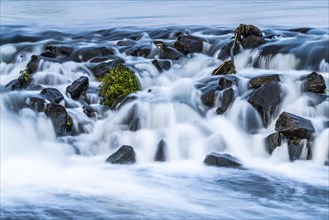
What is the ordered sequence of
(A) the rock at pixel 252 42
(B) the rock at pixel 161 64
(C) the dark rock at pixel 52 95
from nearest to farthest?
(C) the dark rock at pixel 52 95, (B) the rock at pixel 161 64, (A) the rock at pixel 252 42

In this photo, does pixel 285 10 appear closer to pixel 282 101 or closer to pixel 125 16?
pixel 125 16

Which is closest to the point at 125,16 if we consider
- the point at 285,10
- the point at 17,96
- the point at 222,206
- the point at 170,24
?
the point at 170,24

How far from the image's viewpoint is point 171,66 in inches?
519

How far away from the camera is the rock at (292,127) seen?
30.7 ft

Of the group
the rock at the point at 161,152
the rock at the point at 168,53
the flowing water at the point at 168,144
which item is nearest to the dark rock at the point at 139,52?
the flowing water at the point at 168,144

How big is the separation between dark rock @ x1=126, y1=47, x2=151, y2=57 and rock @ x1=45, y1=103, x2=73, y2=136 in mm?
3937

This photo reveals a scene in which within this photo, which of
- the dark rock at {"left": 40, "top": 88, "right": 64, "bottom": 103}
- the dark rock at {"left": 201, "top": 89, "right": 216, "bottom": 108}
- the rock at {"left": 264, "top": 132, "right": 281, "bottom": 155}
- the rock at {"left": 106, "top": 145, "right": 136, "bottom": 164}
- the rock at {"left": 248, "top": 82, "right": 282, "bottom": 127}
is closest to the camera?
the rock at {"left": 106, "top": 145, "right": 136, "bottom": 164}

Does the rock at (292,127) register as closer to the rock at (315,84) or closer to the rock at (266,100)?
the rock at (266,100)

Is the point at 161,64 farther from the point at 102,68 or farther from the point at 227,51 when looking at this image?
the point at 227,51

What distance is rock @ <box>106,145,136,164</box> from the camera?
929cm

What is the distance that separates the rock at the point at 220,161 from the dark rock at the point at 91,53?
5.79m

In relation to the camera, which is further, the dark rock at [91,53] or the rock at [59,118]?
the dark rock at [91,53]

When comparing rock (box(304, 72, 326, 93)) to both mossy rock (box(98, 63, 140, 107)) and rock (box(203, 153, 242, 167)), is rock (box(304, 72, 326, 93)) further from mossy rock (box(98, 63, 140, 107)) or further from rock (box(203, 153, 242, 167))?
mossy rock (box(98, 63, 140, 107))

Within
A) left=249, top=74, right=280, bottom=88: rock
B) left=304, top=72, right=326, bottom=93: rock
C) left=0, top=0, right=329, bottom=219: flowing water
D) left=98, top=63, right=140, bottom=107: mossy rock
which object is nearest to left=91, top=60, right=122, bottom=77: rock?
left=0, top=0, right=329, bottom=219: flowing water
